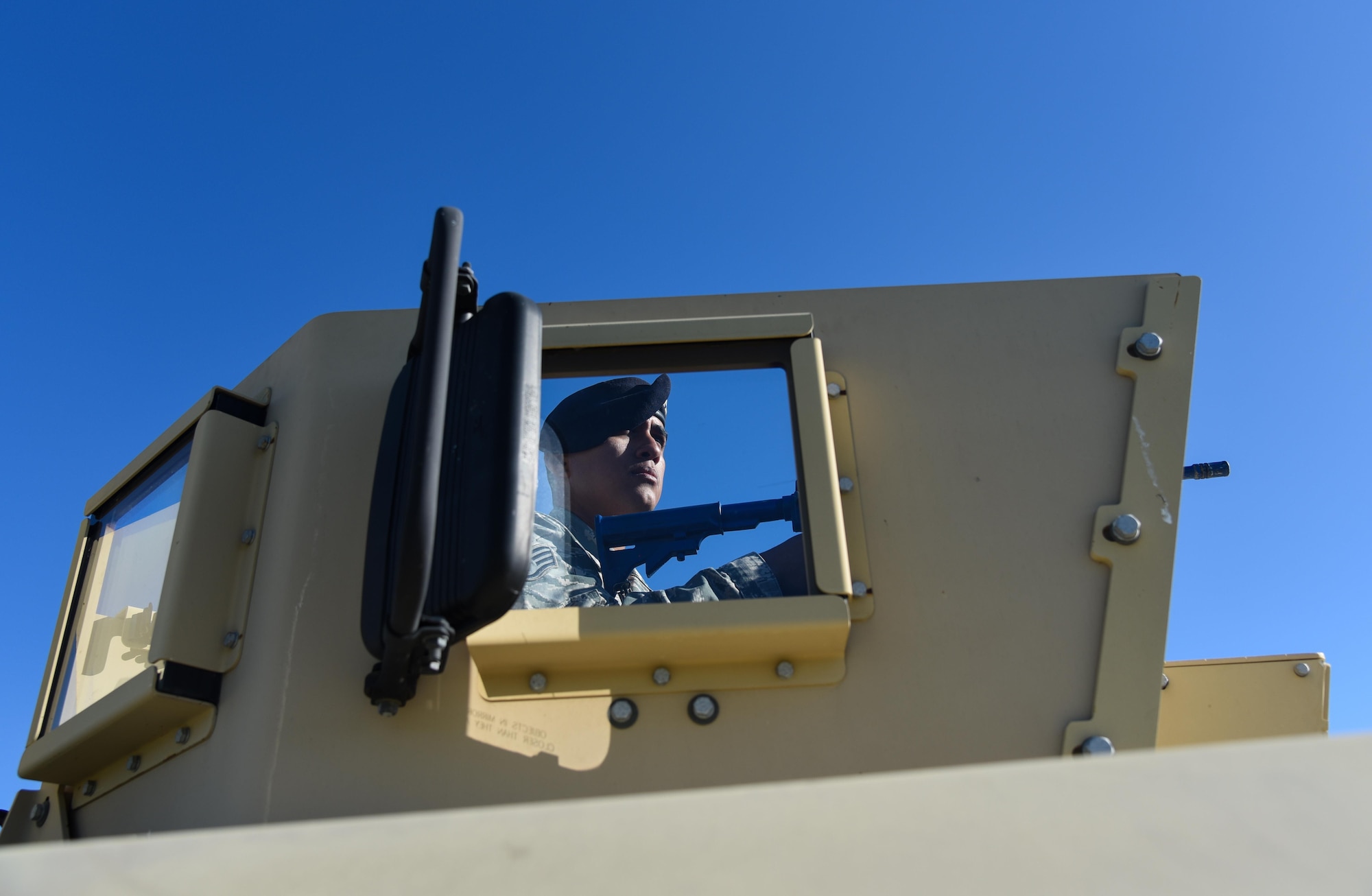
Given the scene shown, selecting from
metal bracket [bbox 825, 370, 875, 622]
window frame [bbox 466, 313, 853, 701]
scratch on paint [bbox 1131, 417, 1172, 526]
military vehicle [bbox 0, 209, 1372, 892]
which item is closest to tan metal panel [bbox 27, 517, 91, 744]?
military vehicle [bbox 0, 209, 1372, 892]

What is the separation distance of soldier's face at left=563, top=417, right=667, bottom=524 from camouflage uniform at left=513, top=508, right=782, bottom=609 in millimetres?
49

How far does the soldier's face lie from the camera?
1.83m

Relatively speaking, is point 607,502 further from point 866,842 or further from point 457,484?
point 866,842

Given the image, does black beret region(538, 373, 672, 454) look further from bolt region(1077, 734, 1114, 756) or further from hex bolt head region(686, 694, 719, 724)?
bolt region(1077, 734, 1114, 756)

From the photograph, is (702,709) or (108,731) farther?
(108,731)

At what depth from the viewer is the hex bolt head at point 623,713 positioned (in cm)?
161

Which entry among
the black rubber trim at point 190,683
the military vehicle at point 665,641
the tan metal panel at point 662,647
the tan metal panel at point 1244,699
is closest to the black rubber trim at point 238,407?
the military vehicle at point 665,641

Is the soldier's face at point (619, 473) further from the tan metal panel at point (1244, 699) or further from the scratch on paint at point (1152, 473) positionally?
the tan metal panel at point (1244, 699)

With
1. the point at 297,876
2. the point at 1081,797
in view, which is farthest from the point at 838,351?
the point at 297,876

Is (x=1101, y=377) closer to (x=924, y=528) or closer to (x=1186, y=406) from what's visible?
(x=1186, y=406)

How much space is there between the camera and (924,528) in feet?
5.86

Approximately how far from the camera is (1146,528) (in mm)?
1767

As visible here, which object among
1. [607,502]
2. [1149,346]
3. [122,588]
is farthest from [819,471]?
[122,588]

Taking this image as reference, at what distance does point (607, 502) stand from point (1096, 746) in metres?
0.81
